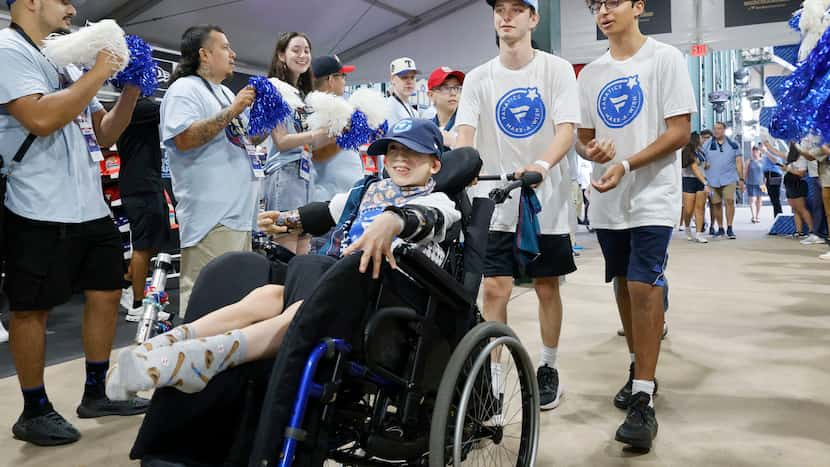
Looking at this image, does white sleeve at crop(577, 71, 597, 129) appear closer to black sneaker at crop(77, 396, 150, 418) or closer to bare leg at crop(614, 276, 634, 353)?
bare leg at crop(614, 276, 634, 353)

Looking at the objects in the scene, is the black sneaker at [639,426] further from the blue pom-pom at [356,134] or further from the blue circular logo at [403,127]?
the blue pom-pom at [356,134]

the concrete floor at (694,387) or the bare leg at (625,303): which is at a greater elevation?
the bare leg at (625,303)

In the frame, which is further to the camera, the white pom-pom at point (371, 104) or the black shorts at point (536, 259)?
the white pom-pom at point (371, 104)

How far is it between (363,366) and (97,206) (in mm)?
1602

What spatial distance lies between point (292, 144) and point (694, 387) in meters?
2.10

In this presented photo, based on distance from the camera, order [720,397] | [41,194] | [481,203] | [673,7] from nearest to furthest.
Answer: [481,203] → [41,194] → [720,397] → [673,7]

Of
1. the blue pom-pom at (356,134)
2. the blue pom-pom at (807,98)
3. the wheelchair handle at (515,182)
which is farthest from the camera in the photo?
the blue pom-pom at (356,134)

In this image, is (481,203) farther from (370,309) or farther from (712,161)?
(712,161)

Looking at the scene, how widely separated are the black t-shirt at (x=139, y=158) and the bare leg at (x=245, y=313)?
283 cm

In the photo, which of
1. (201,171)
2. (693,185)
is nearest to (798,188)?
(693,185)

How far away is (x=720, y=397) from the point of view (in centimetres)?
282

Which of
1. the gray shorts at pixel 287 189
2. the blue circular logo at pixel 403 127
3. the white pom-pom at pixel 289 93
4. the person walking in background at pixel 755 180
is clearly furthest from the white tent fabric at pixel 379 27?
the blue circular logo at pixel 403 127

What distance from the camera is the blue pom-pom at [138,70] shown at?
260cm

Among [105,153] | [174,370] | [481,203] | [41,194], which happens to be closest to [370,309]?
[174,370]
